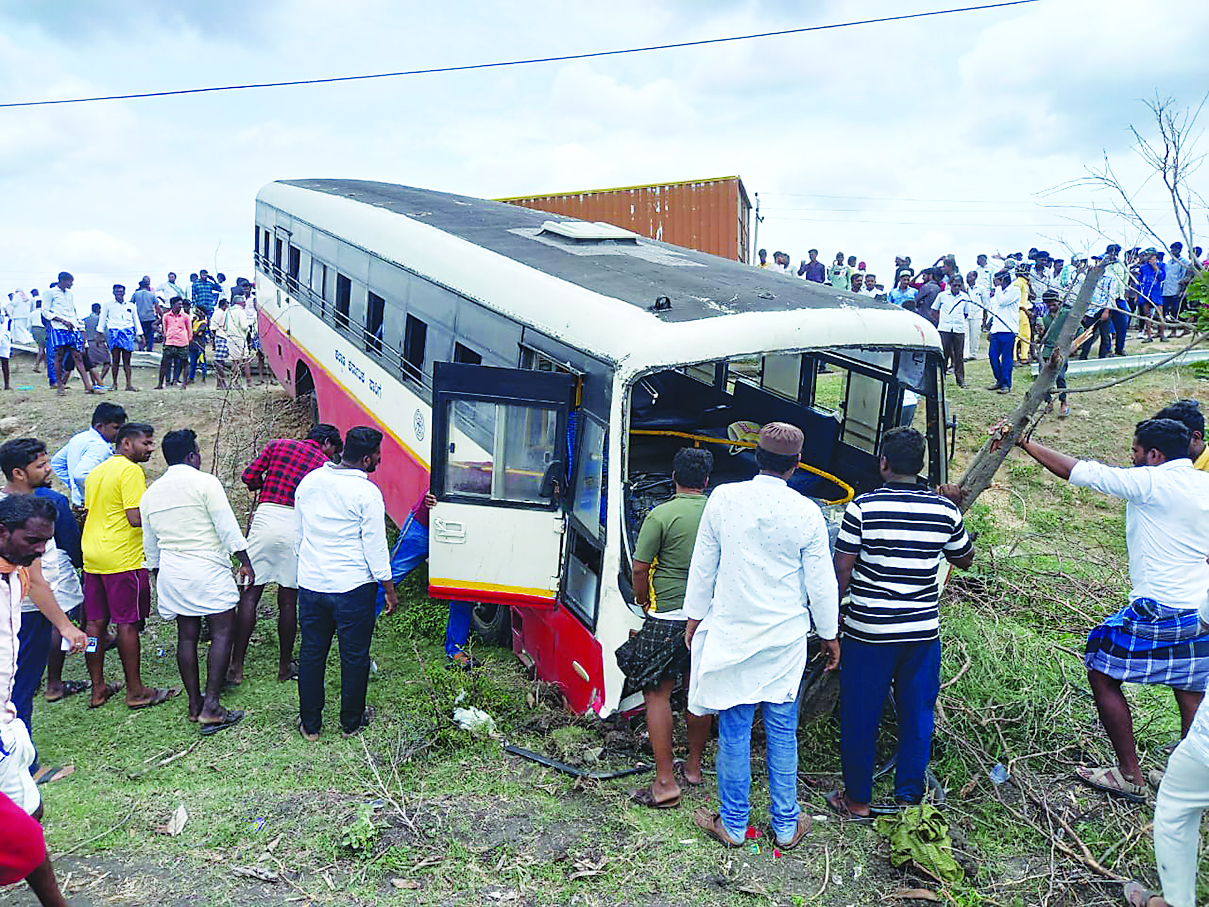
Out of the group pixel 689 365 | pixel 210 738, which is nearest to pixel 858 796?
pixel 689 365

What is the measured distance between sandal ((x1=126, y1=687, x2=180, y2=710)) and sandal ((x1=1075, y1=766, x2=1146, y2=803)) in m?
5.30

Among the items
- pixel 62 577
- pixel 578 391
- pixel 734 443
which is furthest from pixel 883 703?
pixel 62 577

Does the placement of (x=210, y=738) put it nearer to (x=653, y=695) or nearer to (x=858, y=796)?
(x=653, y=695)

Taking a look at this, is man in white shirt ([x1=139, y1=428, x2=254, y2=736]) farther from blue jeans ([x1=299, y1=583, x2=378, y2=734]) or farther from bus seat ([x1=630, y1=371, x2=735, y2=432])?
bus seat ([x1=630, y1=371, x2=735, y2=432])

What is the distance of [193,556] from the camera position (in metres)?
5.36

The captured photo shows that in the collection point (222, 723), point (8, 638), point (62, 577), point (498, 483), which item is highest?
point (498, 483)

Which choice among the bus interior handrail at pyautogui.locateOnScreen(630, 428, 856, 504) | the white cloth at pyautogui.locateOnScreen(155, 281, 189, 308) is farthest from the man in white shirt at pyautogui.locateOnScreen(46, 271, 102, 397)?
the bus interior handrail at pyautogui.locateOnScreen(630, 428, 856, 504)

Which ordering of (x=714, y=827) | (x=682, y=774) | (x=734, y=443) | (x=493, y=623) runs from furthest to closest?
(x=734, y=443), (x=493, y=623), (x=682, y=774), (x=714, y=827)

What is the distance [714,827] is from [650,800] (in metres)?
0.38

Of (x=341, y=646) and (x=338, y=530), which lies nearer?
(x=338, y=530)

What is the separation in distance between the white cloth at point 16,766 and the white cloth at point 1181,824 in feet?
15.0

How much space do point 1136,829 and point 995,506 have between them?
6.73 meters

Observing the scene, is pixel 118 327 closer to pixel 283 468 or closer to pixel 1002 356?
pixel 283 468

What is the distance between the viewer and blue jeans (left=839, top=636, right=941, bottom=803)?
4.37 meters
